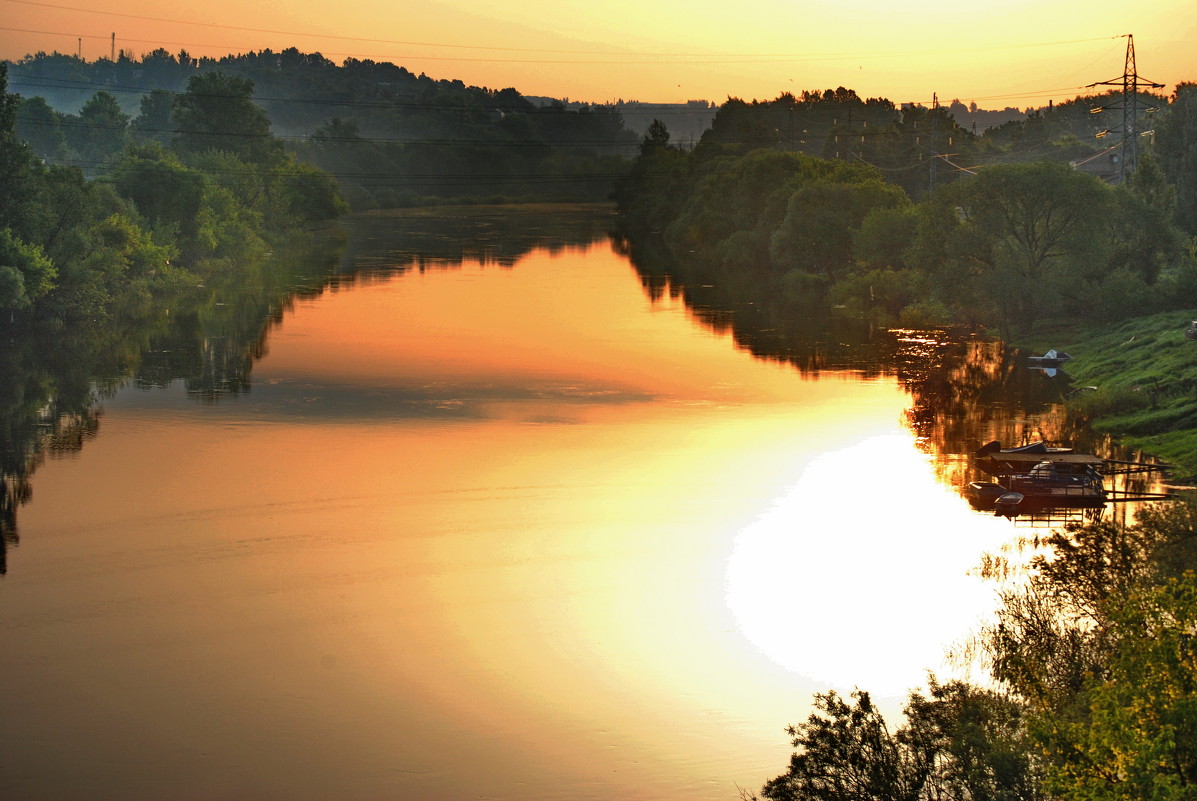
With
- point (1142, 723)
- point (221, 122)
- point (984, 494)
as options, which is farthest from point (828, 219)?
point (1142, 723)

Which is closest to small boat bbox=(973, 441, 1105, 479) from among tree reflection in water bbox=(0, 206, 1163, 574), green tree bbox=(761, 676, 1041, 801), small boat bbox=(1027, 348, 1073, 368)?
tree reflection in water bbox=(0, 206, 1163, 574)

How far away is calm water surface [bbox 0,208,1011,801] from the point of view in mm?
23719

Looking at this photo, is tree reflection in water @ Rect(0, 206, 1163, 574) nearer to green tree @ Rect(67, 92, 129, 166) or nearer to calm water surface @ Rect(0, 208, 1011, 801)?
calm water surface @ Rect(0, 208, 1011, 801)

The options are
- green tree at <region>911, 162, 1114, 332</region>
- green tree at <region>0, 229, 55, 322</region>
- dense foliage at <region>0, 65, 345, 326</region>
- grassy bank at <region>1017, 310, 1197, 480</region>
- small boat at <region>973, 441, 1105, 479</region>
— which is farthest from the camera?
dense foliage at <region>0, 65, 345, 326</region>

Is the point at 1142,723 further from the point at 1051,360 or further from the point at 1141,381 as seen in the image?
the point at 1051,360

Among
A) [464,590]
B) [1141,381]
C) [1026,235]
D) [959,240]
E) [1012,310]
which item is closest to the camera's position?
[464,590]

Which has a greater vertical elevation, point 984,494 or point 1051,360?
point 1051,360

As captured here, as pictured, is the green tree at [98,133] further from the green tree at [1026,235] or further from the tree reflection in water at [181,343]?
the green tree at [1026,235]

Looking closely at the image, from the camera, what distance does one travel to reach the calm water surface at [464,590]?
23.7m

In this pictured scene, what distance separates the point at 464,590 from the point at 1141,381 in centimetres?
3319

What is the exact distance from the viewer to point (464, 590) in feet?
103

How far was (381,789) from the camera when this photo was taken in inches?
882

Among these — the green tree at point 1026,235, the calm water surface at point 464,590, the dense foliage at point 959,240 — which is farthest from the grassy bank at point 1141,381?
the calm water surface at point 464,590

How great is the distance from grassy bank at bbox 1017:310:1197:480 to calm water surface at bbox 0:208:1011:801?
26.2 ft
